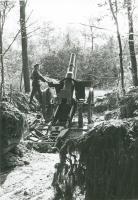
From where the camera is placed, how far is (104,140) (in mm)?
5004

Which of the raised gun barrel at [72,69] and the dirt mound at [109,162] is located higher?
the raised gun barrel at [72,69]

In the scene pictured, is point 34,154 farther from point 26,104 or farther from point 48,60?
point 48,60

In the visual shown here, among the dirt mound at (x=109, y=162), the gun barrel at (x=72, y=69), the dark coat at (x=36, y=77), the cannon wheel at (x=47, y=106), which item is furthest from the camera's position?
the dark coat at (x=36, y=77)

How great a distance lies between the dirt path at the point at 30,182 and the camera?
615cm

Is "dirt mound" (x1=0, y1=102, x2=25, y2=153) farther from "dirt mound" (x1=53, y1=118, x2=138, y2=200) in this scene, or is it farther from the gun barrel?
the gun barrel

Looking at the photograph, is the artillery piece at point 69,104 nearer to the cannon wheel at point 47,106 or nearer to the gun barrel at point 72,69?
the gun barrel at point 72,69

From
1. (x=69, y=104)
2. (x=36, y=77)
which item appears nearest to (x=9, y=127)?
(x=69, y=104)

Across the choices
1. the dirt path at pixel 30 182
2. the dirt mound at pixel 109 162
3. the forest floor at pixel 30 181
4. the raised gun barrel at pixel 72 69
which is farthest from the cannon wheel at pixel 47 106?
the dirt mound at pixel 109 162

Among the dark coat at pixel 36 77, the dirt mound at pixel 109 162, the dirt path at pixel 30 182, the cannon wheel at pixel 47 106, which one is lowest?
the dirt path at pixel 30 182

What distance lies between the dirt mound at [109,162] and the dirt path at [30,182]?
900 millimetres

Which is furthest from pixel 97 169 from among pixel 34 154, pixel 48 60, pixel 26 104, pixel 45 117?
pixel 48 60

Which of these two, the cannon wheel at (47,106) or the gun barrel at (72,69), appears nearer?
the gun barrel at (72,69)

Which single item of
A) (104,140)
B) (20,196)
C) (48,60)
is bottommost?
(20,196)

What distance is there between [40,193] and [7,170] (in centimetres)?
216
